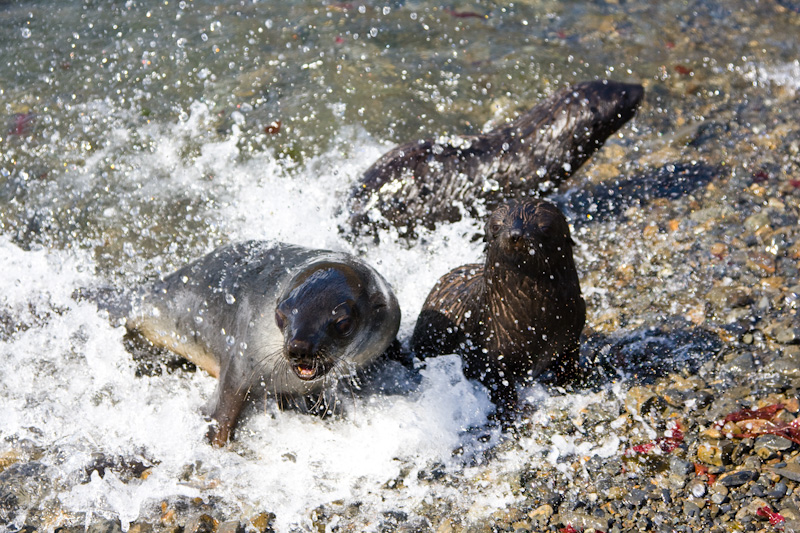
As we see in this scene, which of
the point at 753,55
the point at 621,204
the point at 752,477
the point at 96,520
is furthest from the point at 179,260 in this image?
the point at 753,55

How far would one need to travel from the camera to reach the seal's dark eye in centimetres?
396

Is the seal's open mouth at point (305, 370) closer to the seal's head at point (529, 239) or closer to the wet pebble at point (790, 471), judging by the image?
the seal's head at point (529, 239)

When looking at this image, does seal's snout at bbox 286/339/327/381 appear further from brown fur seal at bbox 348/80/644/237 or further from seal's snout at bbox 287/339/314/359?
brown fur seal at bbox 348/80/644/237

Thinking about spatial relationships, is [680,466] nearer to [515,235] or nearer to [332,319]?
[515,235]

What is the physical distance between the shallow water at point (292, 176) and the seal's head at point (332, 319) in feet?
1.68

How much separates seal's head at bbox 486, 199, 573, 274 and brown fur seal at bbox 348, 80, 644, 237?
2.03m

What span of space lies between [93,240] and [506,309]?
4027 millimetres

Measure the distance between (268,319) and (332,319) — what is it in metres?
0.59

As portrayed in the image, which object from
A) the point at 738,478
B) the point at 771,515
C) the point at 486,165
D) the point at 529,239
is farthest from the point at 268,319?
the point at 486,165

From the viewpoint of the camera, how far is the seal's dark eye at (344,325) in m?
3.96

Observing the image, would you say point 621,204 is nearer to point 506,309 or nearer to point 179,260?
point 506,309

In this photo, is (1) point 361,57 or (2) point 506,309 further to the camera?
(1) point 361,57

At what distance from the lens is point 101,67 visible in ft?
27.6

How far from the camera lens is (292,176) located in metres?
7.09
